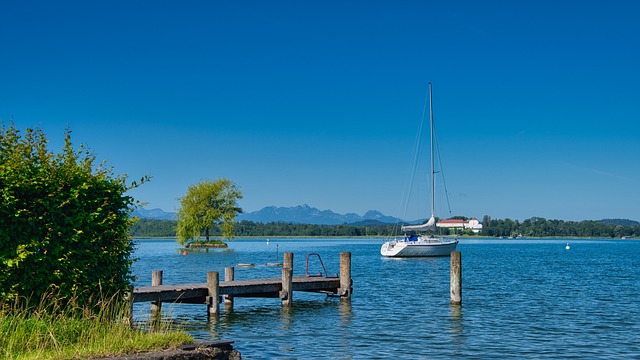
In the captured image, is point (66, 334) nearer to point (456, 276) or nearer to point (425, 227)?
point (456, 276)

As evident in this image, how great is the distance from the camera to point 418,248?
3108 inches

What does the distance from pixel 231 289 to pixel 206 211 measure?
7120 cm

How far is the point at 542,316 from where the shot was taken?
96.9ft

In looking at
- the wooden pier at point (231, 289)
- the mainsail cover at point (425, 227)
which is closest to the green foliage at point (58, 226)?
the wooden pier at point (231, 289)

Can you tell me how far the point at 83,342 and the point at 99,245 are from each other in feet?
10.6

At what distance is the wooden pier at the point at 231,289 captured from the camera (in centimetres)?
2561

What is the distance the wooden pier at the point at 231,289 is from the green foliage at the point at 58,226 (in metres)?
7.03

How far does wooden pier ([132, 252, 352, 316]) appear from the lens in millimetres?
25609

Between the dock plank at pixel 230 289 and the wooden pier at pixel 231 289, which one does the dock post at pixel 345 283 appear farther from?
the dock plank at pixel 230 289

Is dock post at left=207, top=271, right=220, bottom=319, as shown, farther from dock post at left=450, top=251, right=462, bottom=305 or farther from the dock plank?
dock post at left=450, top=251, right=462, bottom=305

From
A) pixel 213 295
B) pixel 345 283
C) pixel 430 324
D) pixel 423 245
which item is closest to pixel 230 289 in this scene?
pixel 213 295

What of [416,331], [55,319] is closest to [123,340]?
[55,319]

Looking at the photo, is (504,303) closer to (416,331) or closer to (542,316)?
(542,316)

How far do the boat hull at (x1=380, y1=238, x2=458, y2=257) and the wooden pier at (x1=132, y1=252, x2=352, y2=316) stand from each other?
149 ft
